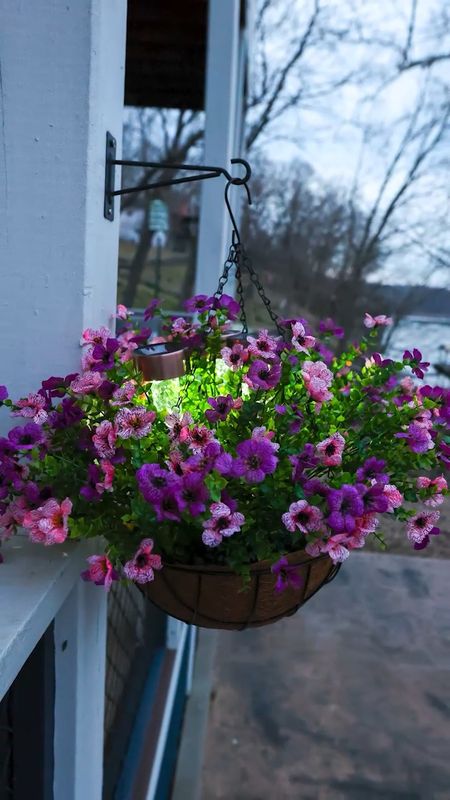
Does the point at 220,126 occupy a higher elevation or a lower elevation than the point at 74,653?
higher

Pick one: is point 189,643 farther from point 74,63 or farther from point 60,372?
point 74,63

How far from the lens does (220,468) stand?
82cm

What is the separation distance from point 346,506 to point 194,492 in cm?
20

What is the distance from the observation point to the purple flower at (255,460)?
840mm

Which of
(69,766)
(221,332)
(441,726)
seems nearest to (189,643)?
(441,726)

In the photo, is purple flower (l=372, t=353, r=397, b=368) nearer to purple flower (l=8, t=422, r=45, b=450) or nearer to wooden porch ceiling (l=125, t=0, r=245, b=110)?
purple flower (l=8, t=422, r=45, b=450)

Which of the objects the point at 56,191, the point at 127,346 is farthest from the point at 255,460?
the point at 56,191

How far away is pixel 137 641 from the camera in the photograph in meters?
2.57

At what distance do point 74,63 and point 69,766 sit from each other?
113 cm

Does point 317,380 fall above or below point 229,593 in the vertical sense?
above

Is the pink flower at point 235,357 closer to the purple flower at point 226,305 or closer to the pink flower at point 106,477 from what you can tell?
the purple flower at point 226,305

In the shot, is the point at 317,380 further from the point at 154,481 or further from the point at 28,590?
the point at 28,590

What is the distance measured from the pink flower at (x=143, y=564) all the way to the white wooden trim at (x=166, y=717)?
1.58 m

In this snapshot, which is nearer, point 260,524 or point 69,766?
point 260,524
